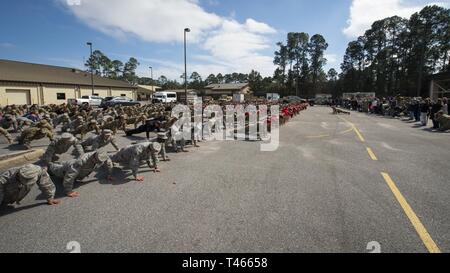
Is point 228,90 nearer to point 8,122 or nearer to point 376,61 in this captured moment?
point 376,61

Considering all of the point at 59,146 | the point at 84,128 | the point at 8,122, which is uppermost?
the point at 8,122

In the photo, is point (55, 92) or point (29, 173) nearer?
point (29, 173)

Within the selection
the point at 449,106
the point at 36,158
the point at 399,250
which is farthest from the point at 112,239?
the point at 449,106

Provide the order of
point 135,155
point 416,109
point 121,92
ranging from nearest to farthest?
point 135,155 → point 416,109 → point 121,92

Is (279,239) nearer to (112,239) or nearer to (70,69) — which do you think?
(112,239)

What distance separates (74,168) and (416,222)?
20.7 feet

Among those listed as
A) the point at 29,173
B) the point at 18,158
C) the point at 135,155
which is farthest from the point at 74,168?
the point at 18,158

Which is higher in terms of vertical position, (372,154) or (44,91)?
(44,91)

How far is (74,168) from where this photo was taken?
537cm

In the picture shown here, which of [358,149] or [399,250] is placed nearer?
[399,250]

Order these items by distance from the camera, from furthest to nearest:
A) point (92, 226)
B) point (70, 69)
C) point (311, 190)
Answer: point (70, 69)
point (311, 190)
point (92, 226)

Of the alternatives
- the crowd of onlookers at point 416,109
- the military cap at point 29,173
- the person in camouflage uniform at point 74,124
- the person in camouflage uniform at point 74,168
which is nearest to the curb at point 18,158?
the person in camouflage uniform at point 74,168

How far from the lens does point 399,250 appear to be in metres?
3.33
